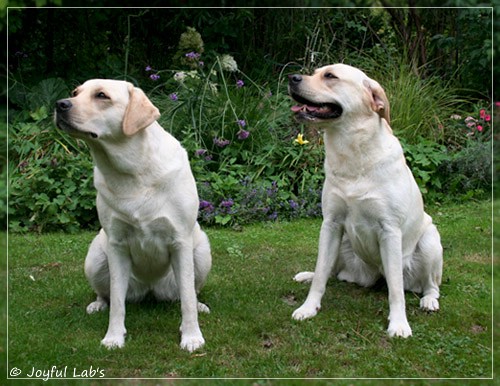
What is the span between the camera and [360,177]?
372cm

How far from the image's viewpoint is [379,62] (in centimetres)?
785

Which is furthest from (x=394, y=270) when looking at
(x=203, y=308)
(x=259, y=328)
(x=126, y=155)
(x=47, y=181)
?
(x=47, y=181)

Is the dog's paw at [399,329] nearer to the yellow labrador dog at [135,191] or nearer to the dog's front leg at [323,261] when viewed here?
the dog's front leg at [323,261]

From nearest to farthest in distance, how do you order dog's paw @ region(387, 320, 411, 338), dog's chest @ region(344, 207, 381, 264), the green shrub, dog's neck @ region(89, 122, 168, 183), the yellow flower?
dog's neck @ region(89, 122, 168, 183)
dog's paw @ region(387, 320, 411, 338)
dog's chest @ region(344, 207, 381, 264)
the green shrub
the yellow flower

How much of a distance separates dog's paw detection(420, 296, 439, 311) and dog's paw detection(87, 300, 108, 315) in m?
1.98

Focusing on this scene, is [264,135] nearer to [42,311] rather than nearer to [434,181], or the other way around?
[434,181]

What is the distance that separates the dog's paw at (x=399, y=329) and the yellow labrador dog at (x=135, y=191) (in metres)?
1.06

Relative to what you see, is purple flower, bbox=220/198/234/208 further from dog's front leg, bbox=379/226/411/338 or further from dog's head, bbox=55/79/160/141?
dog's head, bbox=55/79/160/141

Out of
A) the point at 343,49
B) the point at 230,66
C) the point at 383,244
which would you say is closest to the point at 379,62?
the point at 343,49

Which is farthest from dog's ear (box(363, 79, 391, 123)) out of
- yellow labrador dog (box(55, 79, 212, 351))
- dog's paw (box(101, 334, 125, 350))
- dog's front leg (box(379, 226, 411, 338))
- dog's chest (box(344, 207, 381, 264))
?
dog's paw (box(101, 334, 125, 350))

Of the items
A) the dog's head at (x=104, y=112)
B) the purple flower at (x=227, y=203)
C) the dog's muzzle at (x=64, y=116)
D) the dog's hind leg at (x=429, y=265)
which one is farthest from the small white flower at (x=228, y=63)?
the dog's muzzle at (x=64, y=116)

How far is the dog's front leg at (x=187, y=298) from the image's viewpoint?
3.49 m

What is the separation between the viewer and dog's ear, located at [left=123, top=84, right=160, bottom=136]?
3.22 meters

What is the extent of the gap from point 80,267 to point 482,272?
3.02m
